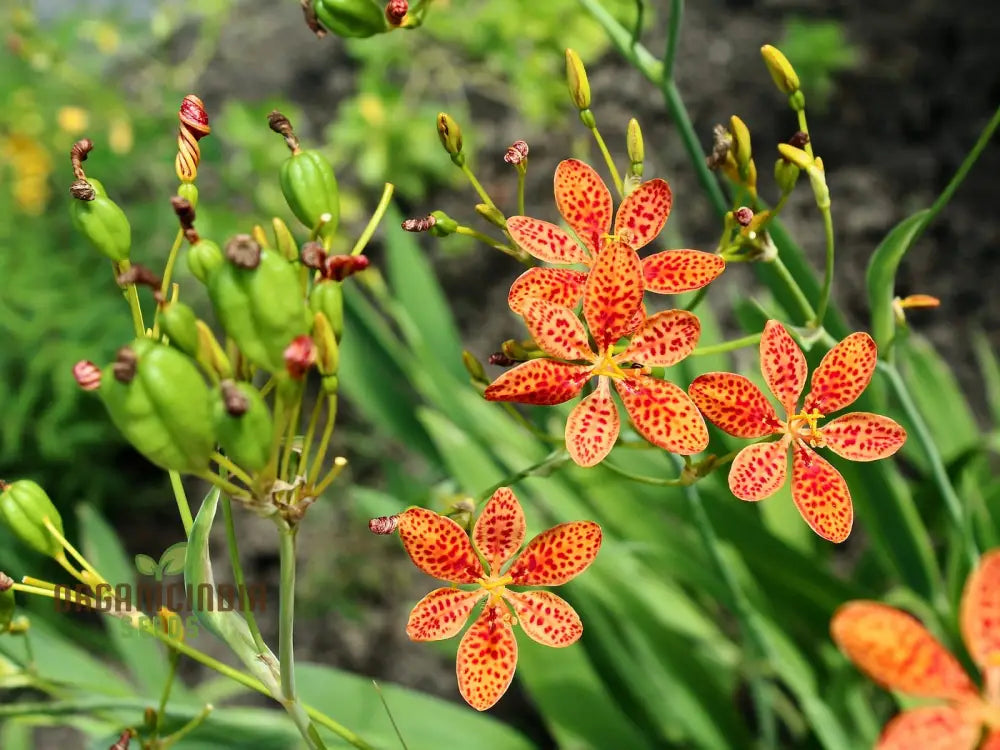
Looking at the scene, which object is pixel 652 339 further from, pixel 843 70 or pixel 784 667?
pixel 843 70

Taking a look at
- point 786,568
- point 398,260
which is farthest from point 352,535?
point 786,568

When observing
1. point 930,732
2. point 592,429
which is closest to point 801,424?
point 592,429

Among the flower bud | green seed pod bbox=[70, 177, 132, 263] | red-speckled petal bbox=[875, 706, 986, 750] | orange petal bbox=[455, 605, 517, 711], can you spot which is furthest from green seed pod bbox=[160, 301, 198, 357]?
the flower bud

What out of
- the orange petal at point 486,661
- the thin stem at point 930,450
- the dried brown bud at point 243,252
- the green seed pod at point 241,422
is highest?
the dried brown bud at point 243,252

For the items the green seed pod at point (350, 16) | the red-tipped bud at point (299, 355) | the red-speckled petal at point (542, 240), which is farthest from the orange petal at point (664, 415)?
the green seed pod at point (350, 16)

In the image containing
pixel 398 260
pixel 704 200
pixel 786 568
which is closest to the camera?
pixel 786 568

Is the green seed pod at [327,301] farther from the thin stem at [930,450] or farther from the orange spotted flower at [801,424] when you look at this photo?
the thin stem at [930,450]

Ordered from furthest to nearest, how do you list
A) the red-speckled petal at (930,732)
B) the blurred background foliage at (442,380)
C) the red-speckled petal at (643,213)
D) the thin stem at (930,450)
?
the blurred background foliage at (442,380) < the thin stem at (930,450) < the red-speckled petal at (643,213) < the red-speckled petal at (930,732)

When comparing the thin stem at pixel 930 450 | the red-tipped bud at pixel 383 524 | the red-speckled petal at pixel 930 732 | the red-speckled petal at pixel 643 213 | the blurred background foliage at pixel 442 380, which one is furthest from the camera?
the blurred background foliage at pixel 442 380
